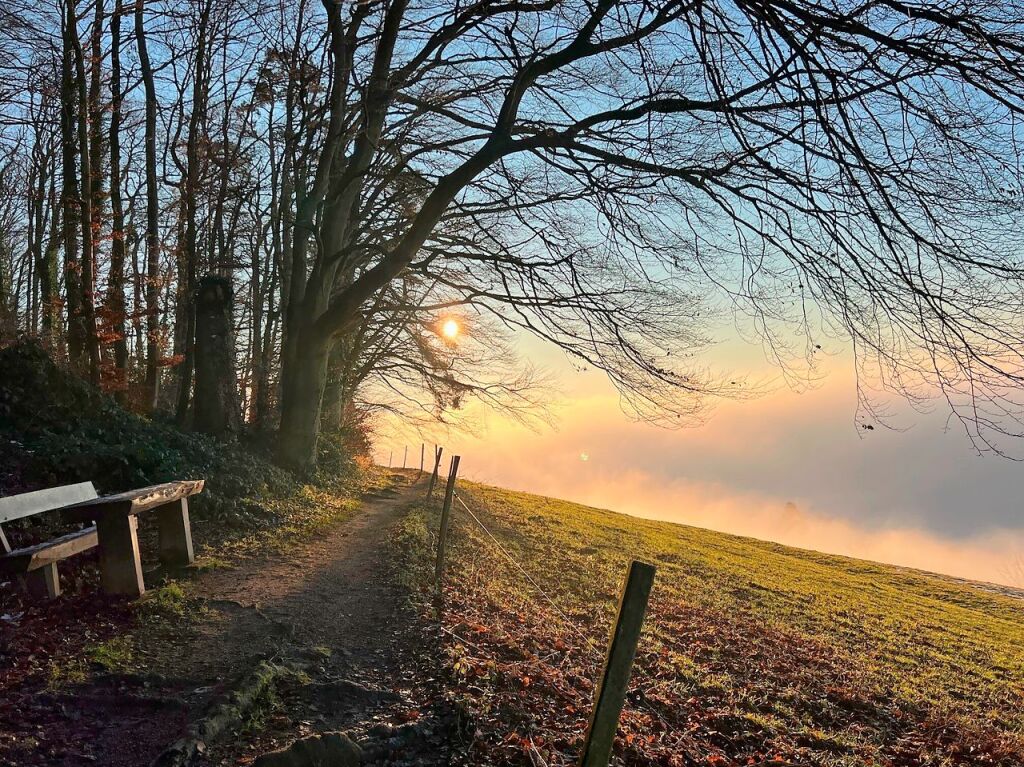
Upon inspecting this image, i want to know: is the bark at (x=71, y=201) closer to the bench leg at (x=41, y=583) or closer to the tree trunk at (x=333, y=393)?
the tree trunk at (x=333, y=393)

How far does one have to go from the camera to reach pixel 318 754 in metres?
3.39

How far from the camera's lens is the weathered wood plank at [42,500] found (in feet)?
16.7

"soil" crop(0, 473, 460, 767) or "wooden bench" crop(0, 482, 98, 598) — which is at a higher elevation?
"wooden bench" crop(0, 482, 98, 598)

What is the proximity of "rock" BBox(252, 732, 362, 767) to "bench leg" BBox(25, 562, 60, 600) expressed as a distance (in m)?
3.18

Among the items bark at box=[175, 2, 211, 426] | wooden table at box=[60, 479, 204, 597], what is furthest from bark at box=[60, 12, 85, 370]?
wooden table at box=[60, 479, 204, 597]

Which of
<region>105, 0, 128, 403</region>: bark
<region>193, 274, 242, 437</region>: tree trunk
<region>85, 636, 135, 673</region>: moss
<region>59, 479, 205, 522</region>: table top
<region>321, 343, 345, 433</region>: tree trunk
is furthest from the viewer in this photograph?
<region>321, 343, 345, 433</region>: tree trunk

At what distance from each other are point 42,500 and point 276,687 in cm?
291

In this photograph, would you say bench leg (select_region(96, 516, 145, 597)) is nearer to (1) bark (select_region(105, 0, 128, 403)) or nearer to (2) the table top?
(2) the table top

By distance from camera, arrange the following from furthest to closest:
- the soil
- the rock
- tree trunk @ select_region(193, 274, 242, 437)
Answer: tree trunk @ select_region(193, 274, 242, 437)
the soil
the rock

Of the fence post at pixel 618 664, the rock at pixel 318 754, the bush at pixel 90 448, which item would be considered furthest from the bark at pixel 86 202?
the fence post at pixel 618 664

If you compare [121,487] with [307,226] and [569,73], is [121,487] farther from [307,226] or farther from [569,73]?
[569,73]

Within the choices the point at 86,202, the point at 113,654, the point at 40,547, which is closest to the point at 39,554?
the point at 40,547

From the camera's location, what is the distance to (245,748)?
3521mm

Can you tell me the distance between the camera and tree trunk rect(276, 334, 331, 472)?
1342cm
